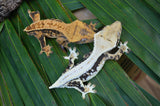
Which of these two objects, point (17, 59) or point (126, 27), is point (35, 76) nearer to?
point (17, 59)

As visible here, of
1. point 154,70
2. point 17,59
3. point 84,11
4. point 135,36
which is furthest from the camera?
point 84,11

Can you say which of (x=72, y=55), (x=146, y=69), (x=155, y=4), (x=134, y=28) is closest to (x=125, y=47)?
(x=134, y=28)

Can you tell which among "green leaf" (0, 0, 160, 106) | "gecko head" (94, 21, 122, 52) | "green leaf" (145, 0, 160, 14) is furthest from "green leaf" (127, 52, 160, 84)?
"green leaf" (145, 0, 160, 14)

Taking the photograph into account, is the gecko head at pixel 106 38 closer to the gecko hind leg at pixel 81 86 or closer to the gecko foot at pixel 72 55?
the gecko foot at pixel 72 55

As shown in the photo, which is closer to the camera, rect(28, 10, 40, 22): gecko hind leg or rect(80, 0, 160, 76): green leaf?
rect(80, 0, 160, 76): green leaf

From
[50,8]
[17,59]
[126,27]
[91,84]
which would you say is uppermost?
[50,8]

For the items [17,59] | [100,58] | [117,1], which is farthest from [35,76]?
[117,1]

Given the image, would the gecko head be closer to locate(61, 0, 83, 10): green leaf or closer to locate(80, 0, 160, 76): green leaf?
locate(80, 0, 160, 76): green leaf
